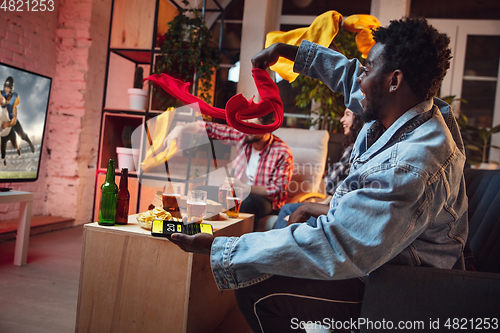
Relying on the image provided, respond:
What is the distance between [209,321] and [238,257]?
81cm

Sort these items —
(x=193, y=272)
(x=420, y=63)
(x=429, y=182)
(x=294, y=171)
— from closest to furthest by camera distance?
(x=429, y=182) < (x=420, y=63) < (x=193, y=272) < (x=294, y=171)

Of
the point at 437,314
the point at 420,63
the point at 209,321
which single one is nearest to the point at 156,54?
the point at 209,321

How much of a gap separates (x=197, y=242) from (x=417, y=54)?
694 mm

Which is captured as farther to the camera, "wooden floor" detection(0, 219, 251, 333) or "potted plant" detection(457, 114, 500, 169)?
"potted plant" detection(457, 114, 500, 169)

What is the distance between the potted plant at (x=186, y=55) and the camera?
324 centimetres

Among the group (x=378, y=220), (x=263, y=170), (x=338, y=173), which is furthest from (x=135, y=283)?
(x=263, y=170)

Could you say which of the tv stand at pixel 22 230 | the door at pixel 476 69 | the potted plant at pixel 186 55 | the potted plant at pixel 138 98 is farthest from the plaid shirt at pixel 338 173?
the door at pixel 476 69

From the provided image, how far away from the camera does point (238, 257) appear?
2.68ft

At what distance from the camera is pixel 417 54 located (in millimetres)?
868

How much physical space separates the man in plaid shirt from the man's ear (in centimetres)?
167

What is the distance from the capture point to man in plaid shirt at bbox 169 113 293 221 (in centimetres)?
255

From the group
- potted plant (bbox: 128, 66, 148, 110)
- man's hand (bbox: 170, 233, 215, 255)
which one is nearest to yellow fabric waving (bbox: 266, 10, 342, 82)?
man's hand (bbox: 170, 233, 215, 255)

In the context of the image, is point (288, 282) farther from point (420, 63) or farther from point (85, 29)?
point (85, 29)

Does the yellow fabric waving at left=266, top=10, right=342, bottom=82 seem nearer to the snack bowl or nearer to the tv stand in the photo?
the snack bowl
